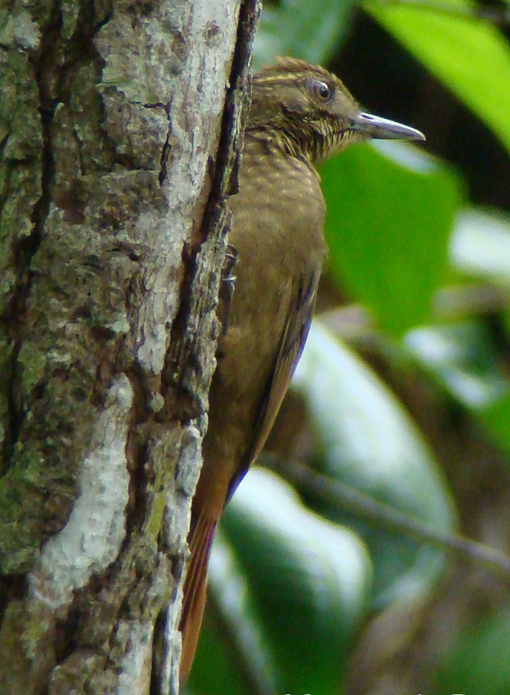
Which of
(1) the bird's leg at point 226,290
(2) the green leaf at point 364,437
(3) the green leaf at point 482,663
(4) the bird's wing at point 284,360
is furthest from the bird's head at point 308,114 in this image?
(3) the green leaf at point 482,663

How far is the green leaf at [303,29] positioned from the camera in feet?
9.56

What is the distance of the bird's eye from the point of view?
3.21 meters

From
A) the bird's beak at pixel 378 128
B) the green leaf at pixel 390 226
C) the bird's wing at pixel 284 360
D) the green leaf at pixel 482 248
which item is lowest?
the bird's wing at pixel 284 360

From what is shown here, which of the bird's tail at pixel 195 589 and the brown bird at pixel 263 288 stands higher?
the brown bird at pixel 263 288

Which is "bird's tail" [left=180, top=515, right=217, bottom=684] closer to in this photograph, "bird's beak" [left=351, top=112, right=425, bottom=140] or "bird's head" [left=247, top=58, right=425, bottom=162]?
"bird's head" [left=247, top=58, right=425, bottom=162]

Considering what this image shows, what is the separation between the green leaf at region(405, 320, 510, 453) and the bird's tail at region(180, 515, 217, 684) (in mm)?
993

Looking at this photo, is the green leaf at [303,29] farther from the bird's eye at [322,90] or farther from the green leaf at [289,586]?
the green leaf at [289,586]

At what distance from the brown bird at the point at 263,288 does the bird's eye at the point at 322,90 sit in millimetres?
24

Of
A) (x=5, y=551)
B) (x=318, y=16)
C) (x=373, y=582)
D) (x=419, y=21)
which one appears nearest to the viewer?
(x=5, y=551)

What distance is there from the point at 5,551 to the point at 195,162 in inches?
23.0

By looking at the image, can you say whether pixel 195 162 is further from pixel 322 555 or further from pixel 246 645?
pixel 246 645

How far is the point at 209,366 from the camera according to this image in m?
1.68

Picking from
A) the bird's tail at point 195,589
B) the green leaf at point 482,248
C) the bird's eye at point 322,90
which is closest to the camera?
the bird's tail at point 195,589

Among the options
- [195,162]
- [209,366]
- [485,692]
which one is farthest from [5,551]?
[485,692]
